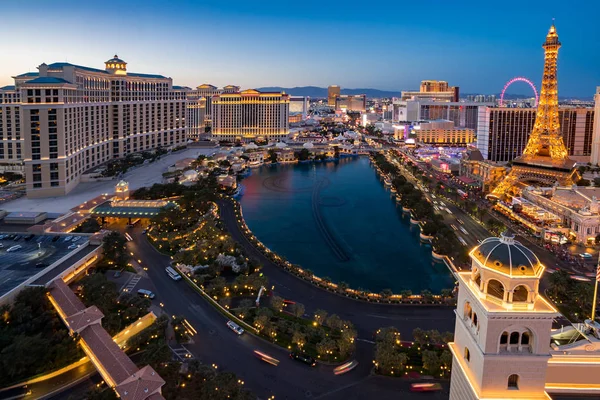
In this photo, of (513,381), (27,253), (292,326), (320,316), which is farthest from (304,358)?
(27,253)

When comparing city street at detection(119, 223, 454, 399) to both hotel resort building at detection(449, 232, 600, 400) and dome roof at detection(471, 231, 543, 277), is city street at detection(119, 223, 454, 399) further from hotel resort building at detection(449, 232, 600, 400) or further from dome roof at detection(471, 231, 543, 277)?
dome roof at detection(471, 231, 543, 277)

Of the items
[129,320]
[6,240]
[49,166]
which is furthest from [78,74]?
[129,320]

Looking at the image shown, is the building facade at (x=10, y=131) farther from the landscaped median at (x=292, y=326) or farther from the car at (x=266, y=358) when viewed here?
the car at (x=266, y=358)

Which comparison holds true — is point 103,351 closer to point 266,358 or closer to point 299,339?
point 266,358

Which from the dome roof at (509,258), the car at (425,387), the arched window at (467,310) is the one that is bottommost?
the car at (425,387)

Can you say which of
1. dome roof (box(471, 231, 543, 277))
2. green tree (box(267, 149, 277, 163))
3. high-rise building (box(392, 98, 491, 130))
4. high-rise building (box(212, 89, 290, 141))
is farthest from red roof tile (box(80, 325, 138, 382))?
high-rise building (box(392, 98, 491, 130))

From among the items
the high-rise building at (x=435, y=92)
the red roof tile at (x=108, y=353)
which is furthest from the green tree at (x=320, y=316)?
the high-rise building at (x=435, y=92)
